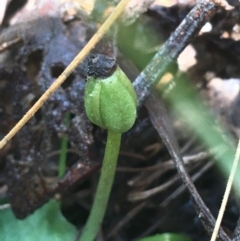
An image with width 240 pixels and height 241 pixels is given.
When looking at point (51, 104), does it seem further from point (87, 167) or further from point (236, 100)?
point (236, 100)

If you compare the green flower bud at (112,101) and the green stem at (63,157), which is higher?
the green flower bud at (112,101)

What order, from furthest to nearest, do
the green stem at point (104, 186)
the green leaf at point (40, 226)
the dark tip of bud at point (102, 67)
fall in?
the green leaf at point (40, 226) → the green stem at point (104, 186) → the dark tip of bud at point (102, 67)

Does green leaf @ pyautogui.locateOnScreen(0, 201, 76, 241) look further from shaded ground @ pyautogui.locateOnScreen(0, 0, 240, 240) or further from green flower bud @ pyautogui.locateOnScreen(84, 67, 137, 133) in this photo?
green flower bud @ pyautogui.locateOnScreen(84, 67, 137, 133)

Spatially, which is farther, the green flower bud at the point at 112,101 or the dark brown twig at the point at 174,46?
the dark brown twig at the point at 174,46

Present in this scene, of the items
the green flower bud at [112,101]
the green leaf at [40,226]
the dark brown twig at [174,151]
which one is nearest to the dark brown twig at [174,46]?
the dark brown twig at [174,151]

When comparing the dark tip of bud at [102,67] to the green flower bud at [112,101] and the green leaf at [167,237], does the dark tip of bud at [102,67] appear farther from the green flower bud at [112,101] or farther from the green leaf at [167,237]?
the green leaf at [167,237]

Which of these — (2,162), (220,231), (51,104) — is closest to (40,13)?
(51,104)

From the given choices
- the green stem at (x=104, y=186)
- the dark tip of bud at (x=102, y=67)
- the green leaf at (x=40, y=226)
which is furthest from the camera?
the green leaf at (x=40, y=226)
